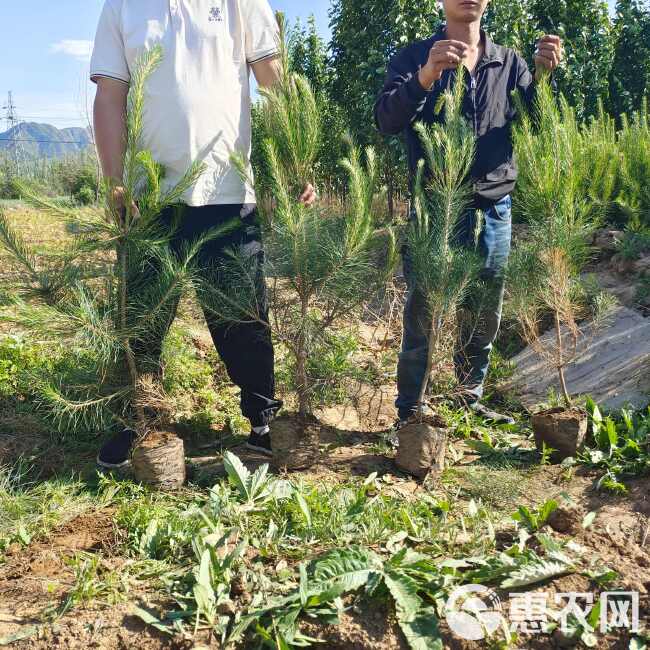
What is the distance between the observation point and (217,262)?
2.90 meters

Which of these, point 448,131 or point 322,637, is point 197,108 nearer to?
point 448,131

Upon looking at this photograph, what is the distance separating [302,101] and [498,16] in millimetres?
6968

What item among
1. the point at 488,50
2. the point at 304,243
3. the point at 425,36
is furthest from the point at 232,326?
the point at 425,36

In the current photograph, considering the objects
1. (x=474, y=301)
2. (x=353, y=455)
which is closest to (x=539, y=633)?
(x=353, y=455)

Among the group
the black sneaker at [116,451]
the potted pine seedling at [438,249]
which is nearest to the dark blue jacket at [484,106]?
the potted pine seedling at [438,249]

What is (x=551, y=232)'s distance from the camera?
2934 millimetres

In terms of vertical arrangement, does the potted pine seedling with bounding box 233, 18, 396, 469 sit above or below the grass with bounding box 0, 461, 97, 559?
above

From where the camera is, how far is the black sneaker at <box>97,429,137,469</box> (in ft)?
9.84

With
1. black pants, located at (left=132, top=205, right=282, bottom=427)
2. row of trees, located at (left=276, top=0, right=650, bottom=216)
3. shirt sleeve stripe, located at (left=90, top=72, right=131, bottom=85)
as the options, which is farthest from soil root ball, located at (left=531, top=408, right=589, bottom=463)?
row of trees, located at (left=276, top=0, right=650, bottom=216)

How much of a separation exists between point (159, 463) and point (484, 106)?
2.18 m

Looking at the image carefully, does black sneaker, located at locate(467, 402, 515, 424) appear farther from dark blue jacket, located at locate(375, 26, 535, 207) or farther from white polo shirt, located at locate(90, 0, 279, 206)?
white polo shirt, located at locate(90, 0, 279, 206)

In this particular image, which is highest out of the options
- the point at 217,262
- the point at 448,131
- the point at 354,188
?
the point at 448,131

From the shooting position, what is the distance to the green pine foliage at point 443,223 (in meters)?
2.79

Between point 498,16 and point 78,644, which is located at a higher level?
point 498,16
